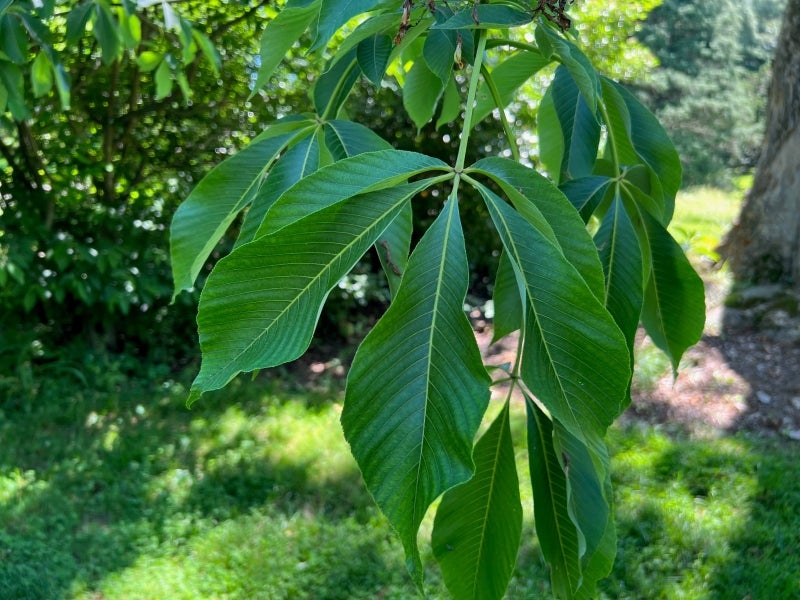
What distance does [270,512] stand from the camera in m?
3.19

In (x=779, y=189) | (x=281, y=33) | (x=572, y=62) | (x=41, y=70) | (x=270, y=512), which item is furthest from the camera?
(x=779, y=189)

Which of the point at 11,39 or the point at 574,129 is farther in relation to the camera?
the point at 11,39

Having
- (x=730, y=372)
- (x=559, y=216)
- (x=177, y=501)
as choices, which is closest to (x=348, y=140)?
(x=559, y=216)

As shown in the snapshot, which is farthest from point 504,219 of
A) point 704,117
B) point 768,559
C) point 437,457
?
point 704,117

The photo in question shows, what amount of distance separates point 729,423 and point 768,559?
123cm

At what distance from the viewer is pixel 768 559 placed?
2.70m

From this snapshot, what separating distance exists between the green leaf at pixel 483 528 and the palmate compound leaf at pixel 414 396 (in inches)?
9.8

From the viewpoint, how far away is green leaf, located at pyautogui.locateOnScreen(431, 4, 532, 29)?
2.45ft

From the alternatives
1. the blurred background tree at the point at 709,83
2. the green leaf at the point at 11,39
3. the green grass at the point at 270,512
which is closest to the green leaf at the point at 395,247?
the green leaf at the point at 11,39

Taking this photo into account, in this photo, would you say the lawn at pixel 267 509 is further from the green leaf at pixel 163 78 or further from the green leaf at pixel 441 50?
the green leaf at pixel 441 50

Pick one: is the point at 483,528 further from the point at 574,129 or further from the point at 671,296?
the point at 574,129

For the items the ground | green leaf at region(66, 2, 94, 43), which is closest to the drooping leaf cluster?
green leaf at region(66, 2, 94, 43)

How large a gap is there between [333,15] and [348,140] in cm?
13

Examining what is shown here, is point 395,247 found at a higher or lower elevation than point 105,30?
lower
